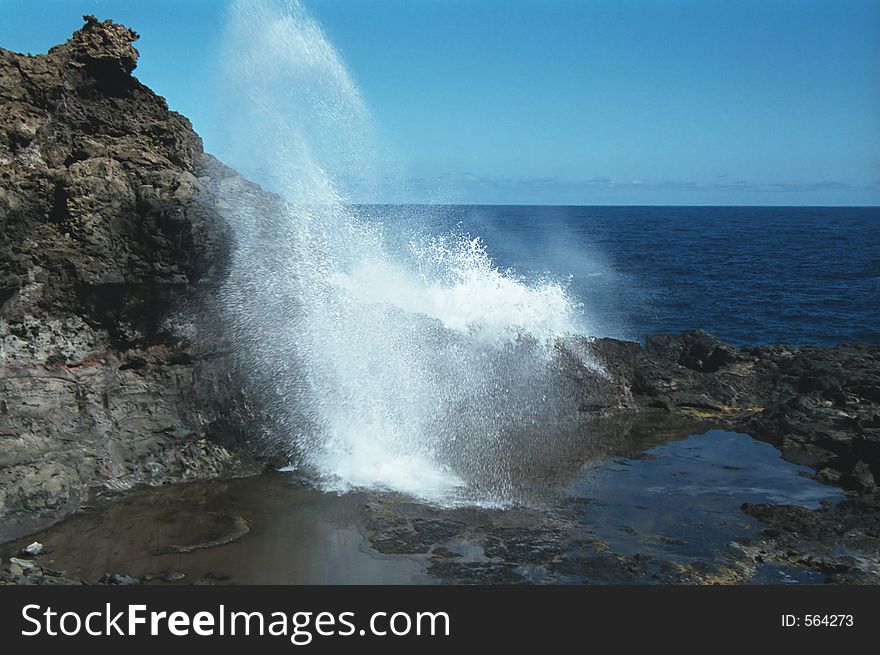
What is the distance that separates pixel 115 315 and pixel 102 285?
51 centimetres

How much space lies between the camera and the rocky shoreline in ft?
33.1

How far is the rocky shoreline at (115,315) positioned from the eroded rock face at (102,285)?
0.06ft

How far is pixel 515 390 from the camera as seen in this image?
1414cm

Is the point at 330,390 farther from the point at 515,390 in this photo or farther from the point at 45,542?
the point at 45,542

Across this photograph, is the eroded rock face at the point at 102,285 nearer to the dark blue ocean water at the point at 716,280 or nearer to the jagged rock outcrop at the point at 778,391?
the jagged rock outcrop at the point at 778,391

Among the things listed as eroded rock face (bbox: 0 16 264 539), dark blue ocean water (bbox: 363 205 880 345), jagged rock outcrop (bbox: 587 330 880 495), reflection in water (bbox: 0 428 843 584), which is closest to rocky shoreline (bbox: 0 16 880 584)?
eroded rock face (bbox: 0 16 264 539)

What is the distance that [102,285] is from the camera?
1084 cm

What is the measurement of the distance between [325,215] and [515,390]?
185 inches

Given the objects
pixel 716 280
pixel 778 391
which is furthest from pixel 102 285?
pixel 716 280

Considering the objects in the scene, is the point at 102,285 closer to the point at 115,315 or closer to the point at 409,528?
the point at 115,315

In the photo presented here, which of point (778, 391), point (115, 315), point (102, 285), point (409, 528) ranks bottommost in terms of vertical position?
point (409, 528)

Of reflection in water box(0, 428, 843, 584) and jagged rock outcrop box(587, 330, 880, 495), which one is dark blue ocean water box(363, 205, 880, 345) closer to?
jagged rock outcrop box(587, 330, 880, 495)

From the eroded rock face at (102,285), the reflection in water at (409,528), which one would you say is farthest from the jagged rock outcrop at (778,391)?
the eroded rock face at (102,285)

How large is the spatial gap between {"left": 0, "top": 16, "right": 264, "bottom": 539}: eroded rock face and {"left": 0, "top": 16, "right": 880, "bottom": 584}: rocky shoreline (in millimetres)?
18
